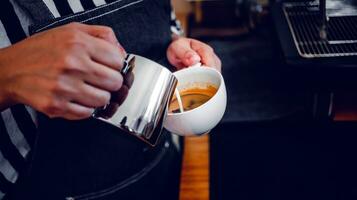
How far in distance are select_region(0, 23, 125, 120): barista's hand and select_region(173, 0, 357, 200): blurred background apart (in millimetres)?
367

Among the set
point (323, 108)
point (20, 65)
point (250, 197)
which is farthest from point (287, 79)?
point (20, 65)

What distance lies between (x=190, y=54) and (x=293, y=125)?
273 mm

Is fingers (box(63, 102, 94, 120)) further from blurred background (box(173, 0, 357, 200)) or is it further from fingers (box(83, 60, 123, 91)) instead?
blurred background (box(173, 0, 357, 200))

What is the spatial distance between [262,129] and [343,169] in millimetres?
203

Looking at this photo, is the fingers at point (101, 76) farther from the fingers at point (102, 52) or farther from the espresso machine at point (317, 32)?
the espresso machine at point (317, 32)

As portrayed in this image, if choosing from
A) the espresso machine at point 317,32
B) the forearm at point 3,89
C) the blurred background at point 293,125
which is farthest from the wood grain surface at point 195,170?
the forearm at point 3,89

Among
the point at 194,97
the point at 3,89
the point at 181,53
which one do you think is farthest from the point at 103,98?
the point at 181,53

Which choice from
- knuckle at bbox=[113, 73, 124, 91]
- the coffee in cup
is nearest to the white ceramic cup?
the coffee in cup

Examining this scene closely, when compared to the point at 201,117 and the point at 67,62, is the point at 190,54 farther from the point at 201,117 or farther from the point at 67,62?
the point at 67,62

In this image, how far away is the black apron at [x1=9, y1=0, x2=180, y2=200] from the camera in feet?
2.39

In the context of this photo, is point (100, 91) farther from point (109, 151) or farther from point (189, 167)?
point (189, 167)

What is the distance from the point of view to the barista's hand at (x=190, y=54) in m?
0.78

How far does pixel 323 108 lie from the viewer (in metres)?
0.82

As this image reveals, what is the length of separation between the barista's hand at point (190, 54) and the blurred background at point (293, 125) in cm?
13
